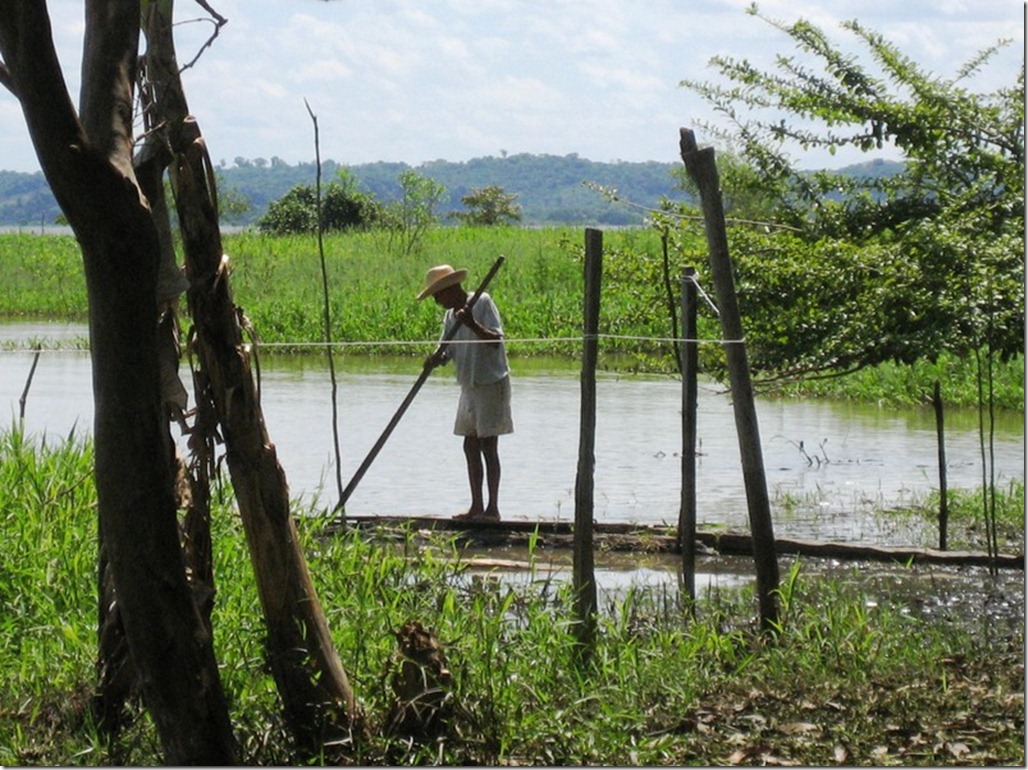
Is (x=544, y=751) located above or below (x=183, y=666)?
below

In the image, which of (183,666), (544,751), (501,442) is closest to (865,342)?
(544,751)

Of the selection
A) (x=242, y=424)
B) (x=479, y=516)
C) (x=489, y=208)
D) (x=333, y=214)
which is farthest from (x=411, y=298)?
(x=489, y=208)

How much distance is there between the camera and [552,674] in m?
4.80

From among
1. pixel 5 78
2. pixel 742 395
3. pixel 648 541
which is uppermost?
pixel 5 78

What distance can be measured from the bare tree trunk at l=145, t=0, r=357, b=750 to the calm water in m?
3.71

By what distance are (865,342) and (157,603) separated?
4239 mm

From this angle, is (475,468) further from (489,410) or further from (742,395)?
(742,395)

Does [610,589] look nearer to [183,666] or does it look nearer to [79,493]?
[79,493]

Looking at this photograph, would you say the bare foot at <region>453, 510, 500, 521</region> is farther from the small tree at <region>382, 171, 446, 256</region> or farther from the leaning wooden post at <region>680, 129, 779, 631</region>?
the small tree at <region>382, 171, 446, 256</region>

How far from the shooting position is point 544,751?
168 inches

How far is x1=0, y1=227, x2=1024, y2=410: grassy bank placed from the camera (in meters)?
15.5

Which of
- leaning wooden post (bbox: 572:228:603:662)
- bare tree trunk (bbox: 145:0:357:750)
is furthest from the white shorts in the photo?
bare tree trunk (bbox: 145:0:357:750)

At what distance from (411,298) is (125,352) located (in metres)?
18.9

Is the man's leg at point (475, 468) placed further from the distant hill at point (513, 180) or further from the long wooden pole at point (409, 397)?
the distant hill at point (513, 180)
